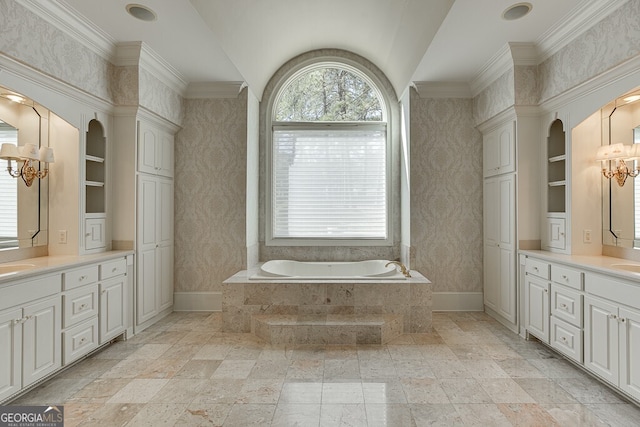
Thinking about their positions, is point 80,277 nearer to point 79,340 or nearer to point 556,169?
point 79,340

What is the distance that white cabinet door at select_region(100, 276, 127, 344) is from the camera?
10.1 ft

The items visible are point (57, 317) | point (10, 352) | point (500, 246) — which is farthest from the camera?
point (500, 246)

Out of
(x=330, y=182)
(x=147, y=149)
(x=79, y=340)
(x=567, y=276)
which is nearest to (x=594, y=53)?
(x=567, y=276)

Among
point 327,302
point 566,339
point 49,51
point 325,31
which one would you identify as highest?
point 325,31

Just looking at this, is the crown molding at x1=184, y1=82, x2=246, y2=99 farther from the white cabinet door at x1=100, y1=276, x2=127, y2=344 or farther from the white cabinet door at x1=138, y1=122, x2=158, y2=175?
the white cabinet door at x1=100, y1=276, x2=127, y2=344

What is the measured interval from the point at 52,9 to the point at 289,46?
2.44 meters

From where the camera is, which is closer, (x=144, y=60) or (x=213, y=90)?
(x=144, y=60)

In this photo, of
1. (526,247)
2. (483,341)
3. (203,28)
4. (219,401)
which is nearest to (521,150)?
(526,247)

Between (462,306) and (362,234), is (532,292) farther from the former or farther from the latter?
(362,234)

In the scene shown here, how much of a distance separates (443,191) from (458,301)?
52.3 inches

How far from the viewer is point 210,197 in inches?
174

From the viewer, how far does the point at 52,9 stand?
2.65 metres

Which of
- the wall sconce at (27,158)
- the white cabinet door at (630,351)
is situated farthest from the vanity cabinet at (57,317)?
the white cabinet door at (630,351)

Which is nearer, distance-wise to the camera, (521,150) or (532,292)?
(532,292)
